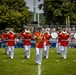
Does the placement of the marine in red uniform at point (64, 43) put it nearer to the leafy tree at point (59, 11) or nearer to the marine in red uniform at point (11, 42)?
the marine in red uniform at point (11, 42)

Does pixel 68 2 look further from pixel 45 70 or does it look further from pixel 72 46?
pixel 45 70

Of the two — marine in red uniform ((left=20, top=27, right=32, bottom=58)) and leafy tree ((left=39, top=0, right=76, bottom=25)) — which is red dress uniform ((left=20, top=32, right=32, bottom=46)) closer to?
marine in red uniform ((left=20, top=27, right=32, bottom=58))

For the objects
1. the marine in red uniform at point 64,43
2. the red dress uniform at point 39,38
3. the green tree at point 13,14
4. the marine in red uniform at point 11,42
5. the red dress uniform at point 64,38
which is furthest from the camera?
the green tree at point 13,14

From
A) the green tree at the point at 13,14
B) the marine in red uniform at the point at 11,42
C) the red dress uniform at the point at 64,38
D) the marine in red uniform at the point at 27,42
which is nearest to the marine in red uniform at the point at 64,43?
the red dress uniform at the point at 64,38

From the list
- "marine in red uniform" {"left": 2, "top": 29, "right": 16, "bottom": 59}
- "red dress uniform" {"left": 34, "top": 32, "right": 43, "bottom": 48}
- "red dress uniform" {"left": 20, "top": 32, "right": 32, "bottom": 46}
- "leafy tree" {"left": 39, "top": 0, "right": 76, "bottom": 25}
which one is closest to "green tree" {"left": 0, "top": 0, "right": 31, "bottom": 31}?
"leafy tree" {"left": 39, "top": 0, "right": 76, "bottom": 25}

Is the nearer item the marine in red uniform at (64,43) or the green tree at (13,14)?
the marine in red uniform at (64,43)

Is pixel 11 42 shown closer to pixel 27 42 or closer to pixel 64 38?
pixel 27 42

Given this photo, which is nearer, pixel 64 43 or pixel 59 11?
pixel 64 43

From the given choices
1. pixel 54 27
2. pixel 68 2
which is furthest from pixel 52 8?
pixel 54 27

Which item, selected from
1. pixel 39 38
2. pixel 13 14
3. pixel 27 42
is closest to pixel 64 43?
pixel 27 42

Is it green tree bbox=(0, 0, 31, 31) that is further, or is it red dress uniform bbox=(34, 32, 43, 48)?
green tree bbox=(0, 0, 31, 31)

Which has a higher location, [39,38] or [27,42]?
[39,38]

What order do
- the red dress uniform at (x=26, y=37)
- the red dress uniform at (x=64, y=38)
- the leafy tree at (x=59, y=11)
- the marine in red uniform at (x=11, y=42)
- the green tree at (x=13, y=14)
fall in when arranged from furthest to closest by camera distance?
1. the leafy tree at (x=59, y=11)
2. the green tree at (x=13, y=14)
3. the red dress uniform at (x=64, y=38)
4. the marine in red uniform at (x=11, y=42)
5. the red dress uniform at (x=26, y=37)

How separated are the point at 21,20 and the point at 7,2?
3754 millimetres
